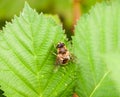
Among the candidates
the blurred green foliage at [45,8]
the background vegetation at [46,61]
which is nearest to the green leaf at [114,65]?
the background vegetation at [46,61]

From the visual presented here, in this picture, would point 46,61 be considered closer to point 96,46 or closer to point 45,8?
point 96,46

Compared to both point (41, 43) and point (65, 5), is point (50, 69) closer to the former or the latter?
point (41, 43)

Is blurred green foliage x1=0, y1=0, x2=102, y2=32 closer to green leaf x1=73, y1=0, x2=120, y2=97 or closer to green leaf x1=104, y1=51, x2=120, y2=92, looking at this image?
green leaf x1=73, y1=0, x2=120, y2=97

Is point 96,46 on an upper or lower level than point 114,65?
upper

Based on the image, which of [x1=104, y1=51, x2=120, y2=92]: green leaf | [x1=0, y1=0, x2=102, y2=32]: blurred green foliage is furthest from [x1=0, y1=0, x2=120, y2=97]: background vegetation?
[x1=0, y1=0, x2=102, y2=32]: blurred green foliage

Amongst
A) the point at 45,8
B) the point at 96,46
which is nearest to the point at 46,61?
the point at 96,46

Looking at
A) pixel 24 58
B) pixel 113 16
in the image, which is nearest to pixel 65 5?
pixel 113 16

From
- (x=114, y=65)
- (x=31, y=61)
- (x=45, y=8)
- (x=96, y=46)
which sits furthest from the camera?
(x=45, y=8)
